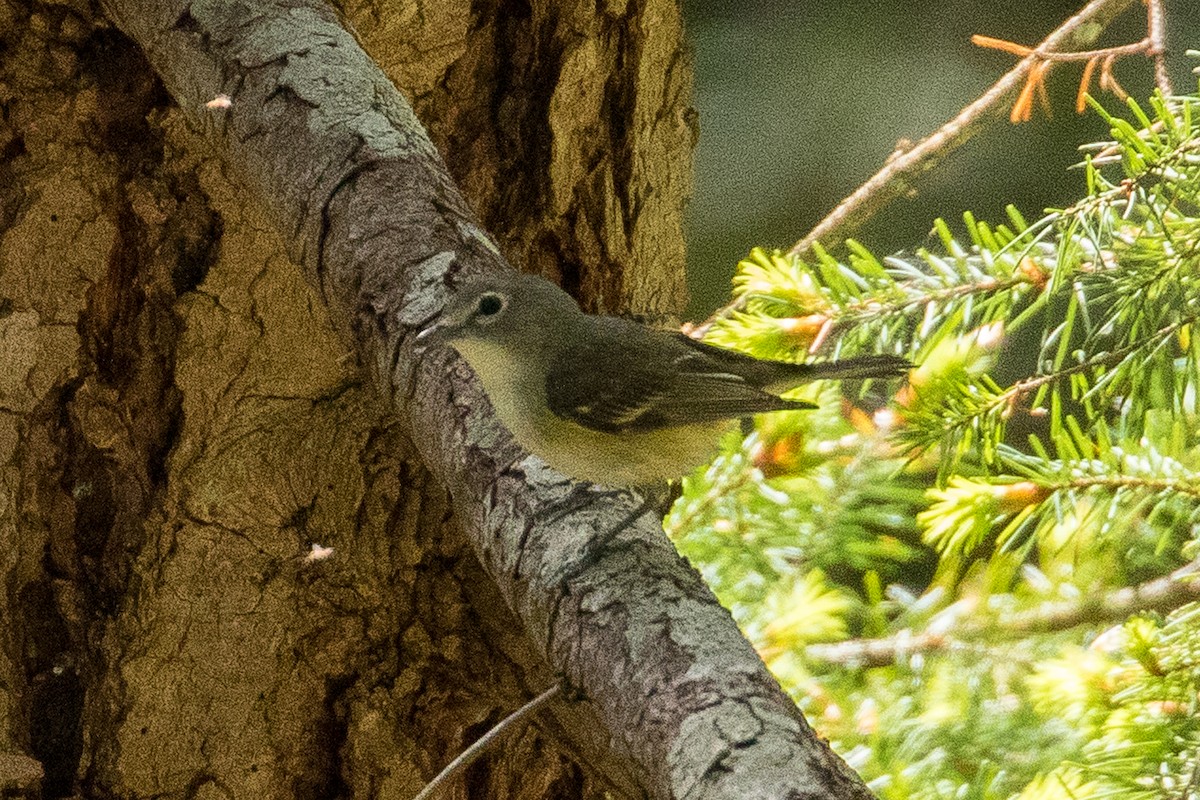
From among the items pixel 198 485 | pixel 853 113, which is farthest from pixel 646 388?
pixel 853 113

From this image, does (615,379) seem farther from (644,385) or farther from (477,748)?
(477,748)

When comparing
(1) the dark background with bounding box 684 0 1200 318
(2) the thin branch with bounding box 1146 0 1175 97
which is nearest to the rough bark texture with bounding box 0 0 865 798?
(2) the thin branch with bounding box 1146 0 1175 97

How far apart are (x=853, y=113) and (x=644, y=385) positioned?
6.93 ft

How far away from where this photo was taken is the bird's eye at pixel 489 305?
1355 millimetres

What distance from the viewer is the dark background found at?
3371mm

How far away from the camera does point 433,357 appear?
1383 mm

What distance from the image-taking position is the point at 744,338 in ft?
6.37

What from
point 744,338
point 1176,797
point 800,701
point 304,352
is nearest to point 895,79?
point 744,338

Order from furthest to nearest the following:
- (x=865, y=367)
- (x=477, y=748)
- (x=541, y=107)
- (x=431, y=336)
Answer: (x=541, y=107), (x=865, y=367), (x=431, y=336), (x=477, y=748)

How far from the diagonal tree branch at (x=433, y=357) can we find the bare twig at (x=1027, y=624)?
791 millimetres

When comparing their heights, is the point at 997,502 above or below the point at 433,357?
below

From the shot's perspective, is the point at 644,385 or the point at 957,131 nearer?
the point at 644,385

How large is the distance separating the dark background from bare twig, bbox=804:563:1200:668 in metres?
1.52

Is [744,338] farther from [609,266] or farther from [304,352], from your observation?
[304,352]
